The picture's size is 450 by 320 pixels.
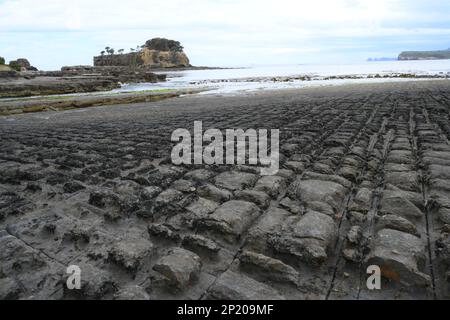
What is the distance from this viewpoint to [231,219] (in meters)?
2.75

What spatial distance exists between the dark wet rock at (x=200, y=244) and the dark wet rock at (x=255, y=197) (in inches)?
30.2

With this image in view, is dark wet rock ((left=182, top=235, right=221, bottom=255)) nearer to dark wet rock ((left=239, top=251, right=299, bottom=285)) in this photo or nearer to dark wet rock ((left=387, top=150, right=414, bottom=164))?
dark wet rock ((left=239, top=251, right=299, bottom=285))

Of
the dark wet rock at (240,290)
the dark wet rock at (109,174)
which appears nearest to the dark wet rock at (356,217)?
the dark wet rock at (240,290)

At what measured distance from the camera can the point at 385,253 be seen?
7.13 feet

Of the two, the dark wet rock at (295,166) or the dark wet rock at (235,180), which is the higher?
the dark wet rock at (295,166)

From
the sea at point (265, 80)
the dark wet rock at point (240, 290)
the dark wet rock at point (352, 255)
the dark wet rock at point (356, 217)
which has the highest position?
the sea at point (265, 80)

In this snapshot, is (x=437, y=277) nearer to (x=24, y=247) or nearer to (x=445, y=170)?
(x=445, y=170)

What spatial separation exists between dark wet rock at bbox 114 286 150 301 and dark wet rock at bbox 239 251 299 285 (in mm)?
648

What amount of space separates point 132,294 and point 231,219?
1034 millimetres

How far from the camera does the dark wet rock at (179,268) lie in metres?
2.05

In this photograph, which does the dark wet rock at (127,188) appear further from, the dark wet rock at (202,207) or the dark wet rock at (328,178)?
the dark wet rock at (328,178)

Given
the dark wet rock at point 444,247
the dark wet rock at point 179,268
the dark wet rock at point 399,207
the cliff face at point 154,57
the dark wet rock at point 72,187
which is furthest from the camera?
the cliff face at point 154,57

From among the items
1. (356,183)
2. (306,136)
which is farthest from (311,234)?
(306,136)
